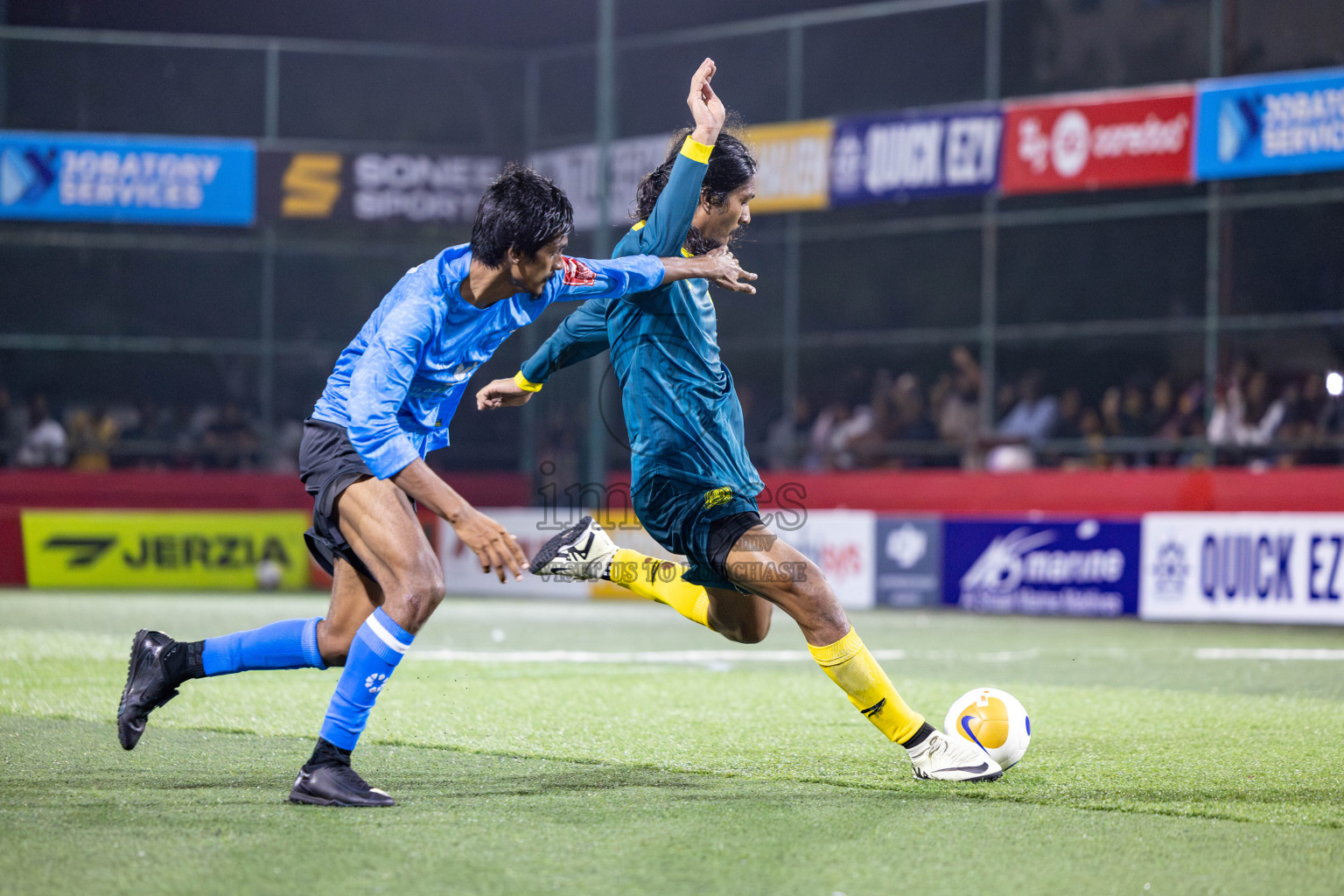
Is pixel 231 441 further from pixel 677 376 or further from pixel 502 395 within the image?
pixel 677 376

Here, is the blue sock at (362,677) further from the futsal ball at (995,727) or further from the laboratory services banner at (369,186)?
the laboratory services banner at (369,186)

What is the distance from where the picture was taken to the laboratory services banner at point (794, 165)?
2247cm

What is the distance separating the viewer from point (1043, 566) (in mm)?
16234

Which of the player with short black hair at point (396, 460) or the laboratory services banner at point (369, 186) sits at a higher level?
the laboratory services banner at point (369, 186)

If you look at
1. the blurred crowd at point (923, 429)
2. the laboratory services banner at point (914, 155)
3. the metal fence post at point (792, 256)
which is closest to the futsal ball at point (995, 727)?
the blurred crowd at point (923, 429)

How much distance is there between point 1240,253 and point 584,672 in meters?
16.0

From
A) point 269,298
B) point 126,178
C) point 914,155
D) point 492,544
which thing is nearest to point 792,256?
point 914,155

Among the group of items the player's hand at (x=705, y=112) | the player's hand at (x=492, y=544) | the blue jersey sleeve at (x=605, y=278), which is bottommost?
the player's hand at (x=492, y=544)

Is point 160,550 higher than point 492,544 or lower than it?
lower

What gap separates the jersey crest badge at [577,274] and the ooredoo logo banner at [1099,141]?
51.5ft

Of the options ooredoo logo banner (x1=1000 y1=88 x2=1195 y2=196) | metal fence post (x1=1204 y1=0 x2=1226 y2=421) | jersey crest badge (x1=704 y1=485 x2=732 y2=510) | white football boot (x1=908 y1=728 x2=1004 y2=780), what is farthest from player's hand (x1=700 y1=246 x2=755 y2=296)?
metal fence post (x1=1204 y1=0 x2=1226 y2=421)

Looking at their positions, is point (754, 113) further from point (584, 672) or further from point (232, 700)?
point (232, 700)

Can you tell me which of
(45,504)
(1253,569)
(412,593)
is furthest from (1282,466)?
(45,504)

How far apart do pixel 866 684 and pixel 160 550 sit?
15.8 meters
